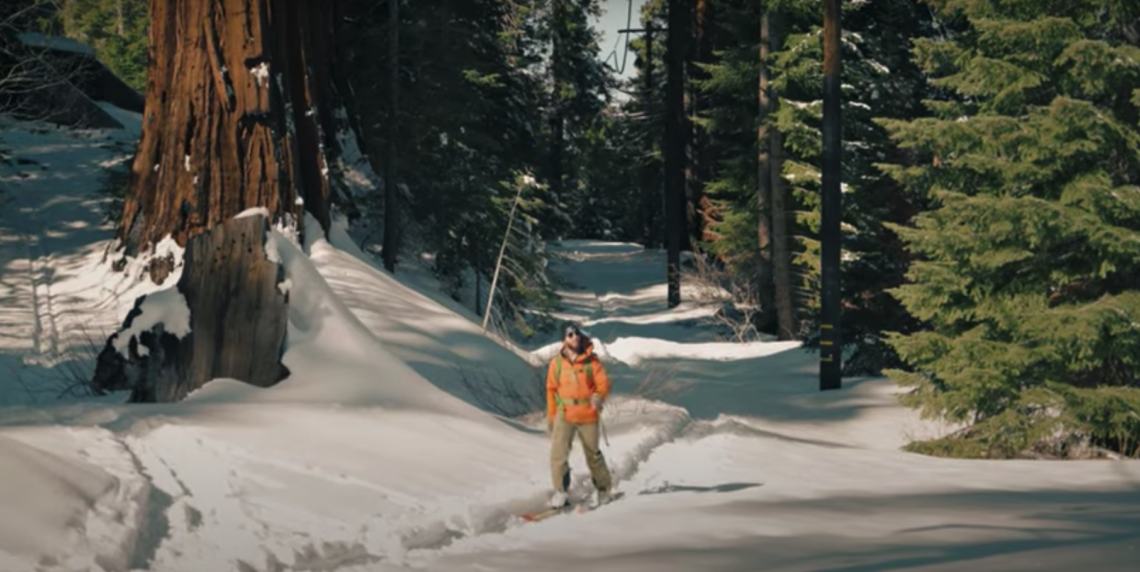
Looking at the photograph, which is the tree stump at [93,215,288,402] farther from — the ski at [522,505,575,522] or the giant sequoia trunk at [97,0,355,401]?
the giant sequoia trunk at [97,0,355,401]

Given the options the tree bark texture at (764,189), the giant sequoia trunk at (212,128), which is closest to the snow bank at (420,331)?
the giant sequoia trunk at (212,128)

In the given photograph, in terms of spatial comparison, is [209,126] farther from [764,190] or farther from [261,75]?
[764,190]

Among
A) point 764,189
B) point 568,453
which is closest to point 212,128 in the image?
point 568,453

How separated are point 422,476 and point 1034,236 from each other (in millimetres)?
8241

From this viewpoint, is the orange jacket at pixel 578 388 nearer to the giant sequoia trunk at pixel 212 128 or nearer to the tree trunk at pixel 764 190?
the giant sequoia trunk at pixel 212 128

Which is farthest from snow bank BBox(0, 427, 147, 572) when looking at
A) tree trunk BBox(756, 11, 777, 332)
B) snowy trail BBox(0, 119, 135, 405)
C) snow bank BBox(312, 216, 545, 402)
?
tree trunk BBox(756, 11, 777, 332)

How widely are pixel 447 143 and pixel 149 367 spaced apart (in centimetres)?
2267

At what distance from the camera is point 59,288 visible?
22172 mm

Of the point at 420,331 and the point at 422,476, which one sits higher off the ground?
the point at 420,331

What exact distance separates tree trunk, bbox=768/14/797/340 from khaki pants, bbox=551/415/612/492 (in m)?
24.2

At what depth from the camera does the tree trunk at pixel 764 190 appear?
36.6 m

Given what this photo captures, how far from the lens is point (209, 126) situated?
779 inches

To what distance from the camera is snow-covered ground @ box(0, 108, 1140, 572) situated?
9.04m

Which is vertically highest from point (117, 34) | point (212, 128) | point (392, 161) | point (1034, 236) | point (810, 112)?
point (117, 34)
